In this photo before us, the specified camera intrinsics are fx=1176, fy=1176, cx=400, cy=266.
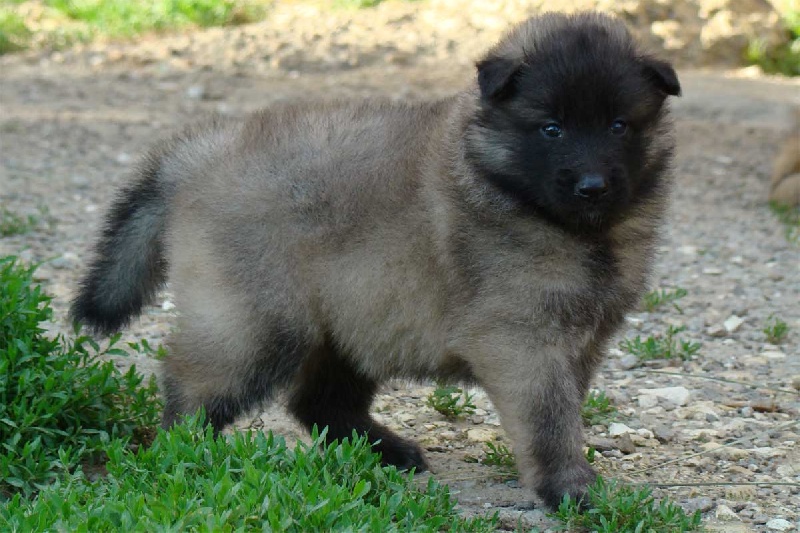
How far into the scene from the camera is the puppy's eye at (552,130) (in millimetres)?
3463

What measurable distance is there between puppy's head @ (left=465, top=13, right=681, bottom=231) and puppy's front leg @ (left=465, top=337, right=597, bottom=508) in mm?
423

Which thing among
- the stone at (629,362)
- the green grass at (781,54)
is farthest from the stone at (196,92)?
the stone at (629,362)

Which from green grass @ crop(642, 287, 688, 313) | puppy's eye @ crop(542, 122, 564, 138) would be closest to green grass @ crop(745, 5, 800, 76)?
green grass @ crop(642, 287, 688, 313)

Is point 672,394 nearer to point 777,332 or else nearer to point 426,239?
point 777,332

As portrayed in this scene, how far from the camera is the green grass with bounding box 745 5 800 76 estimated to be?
38.5ft

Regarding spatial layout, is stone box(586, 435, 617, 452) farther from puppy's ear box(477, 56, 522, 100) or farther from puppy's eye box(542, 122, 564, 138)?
Result: puppy's ear box(477, 56, 522, 100)

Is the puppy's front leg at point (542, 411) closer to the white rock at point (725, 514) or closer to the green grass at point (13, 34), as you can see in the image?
the white rock at point (725, 514)

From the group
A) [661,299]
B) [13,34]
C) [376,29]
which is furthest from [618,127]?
[13,34]

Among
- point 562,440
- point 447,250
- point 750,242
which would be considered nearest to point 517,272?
point 447,250

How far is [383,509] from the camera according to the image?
3.25m

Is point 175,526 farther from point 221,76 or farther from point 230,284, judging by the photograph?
point 221,76

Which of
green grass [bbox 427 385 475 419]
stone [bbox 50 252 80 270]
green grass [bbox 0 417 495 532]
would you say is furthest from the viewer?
stone [bbox 50 252 80 270]

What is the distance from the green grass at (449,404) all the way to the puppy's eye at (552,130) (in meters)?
1.38

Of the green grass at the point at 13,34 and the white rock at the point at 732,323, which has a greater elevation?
the white rock at the point at 732,323
